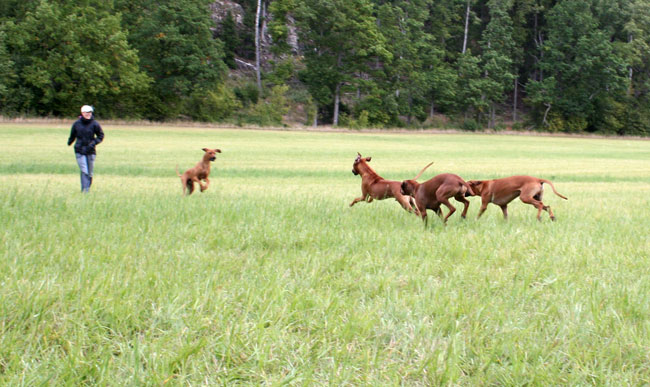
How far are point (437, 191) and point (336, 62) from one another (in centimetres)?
6287

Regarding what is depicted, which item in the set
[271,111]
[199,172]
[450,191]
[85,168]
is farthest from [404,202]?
[271,111]

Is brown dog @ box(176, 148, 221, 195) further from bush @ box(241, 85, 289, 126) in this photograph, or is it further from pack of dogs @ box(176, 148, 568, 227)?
bush @ box(241, 85, 289, 126)

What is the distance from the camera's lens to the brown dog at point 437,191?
746cm

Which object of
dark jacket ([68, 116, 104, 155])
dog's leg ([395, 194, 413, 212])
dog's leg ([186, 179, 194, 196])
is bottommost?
dog's leg ([186, 179, 194, 196])

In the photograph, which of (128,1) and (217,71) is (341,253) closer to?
(217,71)

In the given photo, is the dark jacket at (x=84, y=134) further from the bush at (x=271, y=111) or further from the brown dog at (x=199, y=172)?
the bush at (x=271, y=111)

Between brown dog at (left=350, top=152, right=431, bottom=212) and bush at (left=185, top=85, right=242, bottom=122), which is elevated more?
bush at (left=185, top=85, right=242, bottom=122)

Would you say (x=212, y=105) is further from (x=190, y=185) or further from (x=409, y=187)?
(x=409, y=187)

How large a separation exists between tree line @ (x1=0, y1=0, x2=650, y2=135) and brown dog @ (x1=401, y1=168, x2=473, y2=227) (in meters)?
50.0

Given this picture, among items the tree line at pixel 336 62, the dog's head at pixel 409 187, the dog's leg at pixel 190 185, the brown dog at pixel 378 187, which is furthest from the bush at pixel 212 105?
the dog's head at pixel 409 187

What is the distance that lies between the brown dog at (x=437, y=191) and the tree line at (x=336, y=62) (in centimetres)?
4997

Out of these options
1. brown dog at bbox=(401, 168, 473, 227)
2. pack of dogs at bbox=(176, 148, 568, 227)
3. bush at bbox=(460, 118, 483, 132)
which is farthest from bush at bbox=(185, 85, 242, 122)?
brown dog at bbox=(401, 168, 473, 227)

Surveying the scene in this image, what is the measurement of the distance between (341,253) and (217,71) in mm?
56962

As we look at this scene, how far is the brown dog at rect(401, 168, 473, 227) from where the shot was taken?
294 inches
